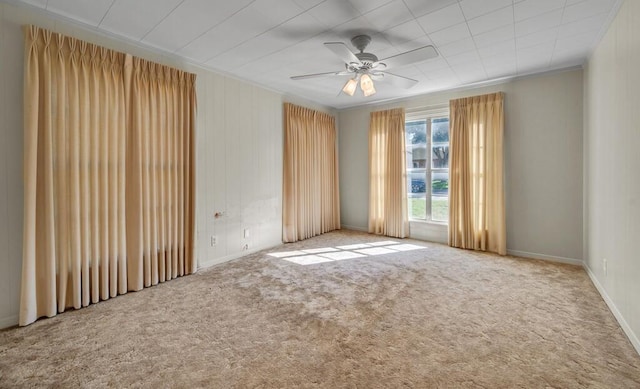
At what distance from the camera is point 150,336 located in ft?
6.99

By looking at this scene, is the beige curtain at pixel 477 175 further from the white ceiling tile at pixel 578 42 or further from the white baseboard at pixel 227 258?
the white baseboard at pixel 227 258

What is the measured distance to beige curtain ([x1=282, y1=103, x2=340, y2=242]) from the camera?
193 inches

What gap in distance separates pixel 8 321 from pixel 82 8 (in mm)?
2622

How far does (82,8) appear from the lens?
236 centimetres

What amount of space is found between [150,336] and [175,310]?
0.41 metres

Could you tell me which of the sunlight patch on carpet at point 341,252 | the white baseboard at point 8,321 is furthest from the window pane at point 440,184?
the white baseboard at point 8,321

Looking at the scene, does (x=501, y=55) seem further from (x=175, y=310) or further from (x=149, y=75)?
(x=175, y=310)

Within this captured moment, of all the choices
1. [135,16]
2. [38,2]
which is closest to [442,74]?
[135,16]

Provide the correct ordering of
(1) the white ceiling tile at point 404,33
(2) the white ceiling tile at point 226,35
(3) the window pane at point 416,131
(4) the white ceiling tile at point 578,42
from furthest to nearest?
1. (3) the window pane at point 416,131
2. (4) the white ceiling tile at point 578,42
3. (1) the white ceiling tile at point 404,33
4. (2) the white ceiling tile at point 226,35

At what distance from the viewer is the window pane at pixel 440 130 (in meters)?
4.93

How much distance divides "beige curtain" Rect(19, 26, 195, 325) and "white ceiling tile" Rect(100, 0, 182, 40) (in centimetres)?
24

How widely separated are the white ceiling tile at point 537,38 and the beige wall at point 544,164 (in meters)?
1.17

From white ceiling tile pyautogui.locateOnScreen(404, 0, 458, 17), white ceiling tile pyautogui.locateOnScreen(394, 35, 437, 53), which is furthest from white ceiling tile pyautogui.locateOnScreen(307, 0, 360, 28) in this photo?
white ceiling tile pyautogui.locateOnScreen(394, 35, 437, 53)

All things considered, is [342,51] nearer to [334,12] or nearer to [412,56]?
[334,12]
